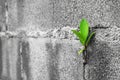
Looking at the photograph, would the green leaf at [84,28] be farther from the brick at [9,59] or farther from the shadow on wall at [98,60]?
the brick at [9,59]

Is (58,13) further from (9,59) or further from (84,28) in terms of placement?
(9,59)

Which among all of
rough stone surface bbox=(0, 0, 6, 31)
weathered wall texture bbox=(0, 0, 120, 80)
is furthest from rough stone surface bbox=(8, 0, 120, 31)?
rough stone surface bbox=(0, 0, 6, 31)

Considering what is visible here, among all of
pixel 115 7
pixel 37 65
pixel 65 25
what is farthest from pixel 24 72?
pixel 115 7

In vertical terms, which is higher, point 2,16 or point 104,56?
point 2,16

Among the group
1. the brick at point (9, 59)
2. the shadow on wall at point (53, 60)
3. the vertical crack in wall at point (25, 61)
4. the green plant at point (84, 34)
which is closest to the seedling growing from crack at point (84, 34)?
the green plant at point (84, 34)

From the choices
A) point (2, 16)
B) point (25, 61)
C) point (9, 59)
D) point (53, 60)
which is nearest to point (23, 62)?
point (25, 61)

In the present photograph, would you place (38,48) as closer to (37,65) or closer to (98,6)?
(37,65)

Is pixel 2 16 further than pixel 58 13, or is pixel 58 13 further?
pixel 2 16
